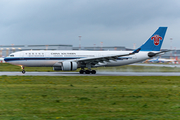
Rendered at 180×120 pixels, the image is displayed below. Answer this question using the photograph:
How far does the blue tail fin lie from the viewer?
33.7 meters

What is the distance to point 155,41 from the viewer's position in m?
33.7

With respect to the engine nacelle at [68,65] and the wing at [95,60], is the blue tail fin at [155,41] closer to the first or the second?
the wing at [95,60]

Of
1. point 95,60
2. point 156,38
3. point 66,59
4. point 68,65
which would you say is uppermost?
point 156,38

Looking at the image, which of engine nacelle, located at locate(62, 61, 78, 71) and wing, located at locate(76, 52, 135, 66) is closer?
engine nacelle, located at locate(62, 61, 78, 71)

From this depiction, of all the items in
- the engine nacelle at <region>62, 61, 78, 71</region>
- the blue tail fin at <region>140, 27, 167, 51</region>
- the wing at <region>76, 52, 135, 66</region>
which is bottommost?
the engine nacelle at <region>62, 61, 78, 71</region>

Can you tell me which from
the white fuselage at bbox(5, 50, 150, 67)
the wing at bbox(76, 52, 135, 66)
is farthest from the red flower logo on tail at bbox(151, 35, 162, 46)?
the white fuselage at bbox(5, 50, 150, 67)

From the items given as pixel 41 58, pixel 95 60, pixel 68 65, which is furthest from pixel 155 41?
pixel 41 58

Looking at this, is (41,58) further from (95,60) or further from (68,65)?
(95,60)

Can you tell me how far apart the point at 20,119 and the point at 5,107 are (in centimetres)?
187

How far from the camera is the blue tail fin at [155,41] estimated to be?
3369cm

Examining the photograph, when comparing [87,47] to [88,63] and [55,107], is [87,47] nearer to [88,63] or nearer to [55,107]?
[88,63]

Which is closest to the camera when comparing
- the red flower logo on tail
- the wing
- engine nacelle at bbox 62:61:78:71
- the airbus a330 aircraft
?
engine nacelle at bbox 62:61:78:71

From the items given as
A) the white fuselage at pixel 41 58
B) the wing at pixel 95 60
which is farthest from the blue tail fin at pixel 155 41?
the white fuselage at pixel 41 58

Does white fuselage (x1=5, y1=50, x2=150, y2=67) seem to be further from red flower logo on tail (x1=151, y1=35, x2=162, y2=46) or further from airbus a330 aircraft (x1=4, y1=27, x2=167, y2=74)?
red flower logo on tail (x1=151, y1=35, x2=162, y2=46)
